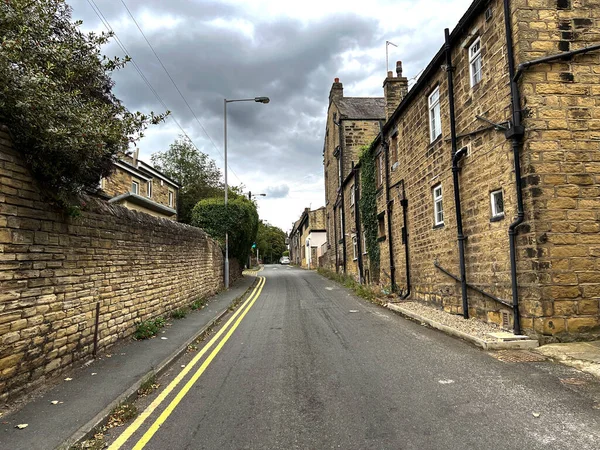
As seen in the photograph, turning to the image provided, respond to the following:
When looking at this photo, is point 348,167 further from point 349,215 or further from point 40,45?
point 40,45

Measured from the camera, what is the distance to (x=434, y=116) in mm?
12234

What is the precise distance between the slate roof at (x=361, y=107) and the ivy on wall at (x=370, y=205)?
11091 millimetres

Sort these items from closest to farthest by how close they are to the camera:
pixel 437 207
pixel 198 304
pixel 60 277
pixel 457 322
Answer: pixel 60 277, pixel 457 322, pixel 437 207, pixel 198 304

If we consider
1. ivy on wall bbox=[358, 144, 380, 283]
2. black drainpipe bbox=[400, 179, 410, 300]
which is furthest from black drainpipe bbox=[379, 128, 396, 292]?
ivy on wall bbox=[358, 144, 380, 283]

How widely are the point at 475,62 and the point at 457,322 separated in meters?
6.10

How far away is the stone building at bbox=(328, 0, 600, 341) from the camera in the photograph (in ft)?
23.8

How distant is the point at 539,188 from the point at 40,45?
8182mm

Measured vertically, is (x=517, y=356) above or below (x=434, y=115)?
below

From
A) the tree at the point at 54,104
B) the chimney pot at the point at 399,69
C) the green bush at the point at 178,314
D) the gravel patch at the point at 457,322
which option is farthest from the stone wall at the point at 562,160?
the chimney pot at the point at 399,69

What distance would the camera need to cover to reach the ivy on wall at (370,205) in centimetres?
1903

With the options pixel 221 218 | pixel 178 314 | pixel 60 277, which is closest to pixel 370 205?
pixel 221 218

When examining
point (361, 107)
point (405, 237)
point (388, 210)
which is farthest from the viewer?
point (361, 107)

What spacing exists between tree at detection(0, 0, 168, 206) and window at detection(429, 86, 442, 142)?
842 cm

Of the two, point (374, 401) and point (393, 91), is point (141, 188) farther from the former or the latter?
point (374, 401)
